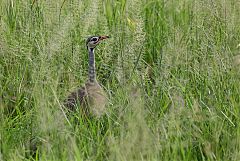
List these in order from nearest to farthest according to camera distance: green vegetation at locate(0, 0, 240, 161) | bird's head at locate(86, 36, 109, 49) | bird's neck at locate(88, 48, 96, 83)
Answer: green vegetation at locate(0, 0, 240, 161), bird's neck at locate(88, 48, 96, 83), bird's head at locate(86, 36, 109, 49)

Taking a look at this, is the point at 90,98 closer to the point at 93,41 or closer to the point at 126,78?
the point at 126,78

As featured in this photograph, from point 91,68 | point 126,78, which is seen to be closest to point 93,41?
point 91,68

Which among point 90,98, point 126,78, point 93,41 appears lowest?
point 90,98

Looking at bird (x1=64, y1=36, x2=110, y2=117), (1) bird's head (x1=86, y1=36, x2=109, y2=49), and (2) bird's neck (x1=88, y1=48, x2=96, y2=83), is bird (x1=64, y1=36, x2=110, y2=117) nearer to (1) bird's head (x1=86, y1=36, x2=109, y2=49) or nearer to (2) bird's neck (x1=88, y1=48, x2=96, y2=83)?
(2) bird's neck (x1=88, y1=48, x2=96, y2=83)

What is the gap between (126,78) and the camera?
527 centimetres

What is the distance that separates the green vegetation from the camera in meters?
4.32

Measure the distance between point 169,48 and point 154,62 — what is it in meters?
0.90

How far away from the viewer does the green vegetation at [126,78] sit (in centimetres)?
432

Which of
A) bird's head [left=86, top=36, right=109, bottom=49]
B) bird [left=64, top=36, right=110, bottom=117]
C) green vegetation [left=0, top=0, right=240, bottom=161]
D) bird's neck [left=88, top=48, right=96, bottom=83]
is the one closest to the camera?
green vegetation [left=0, top=0, right=240, bottom=161]

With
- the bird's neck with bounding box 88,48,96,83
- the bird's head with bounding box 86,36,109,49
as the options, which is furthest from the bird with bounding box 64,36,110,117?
the bird's head with bounding box 86,36,109,49

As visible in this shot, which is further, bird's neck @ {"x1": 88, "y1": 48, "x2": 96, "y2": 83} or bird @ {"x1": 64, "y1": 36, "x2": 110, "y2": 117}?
bird's neck @ {"x1": 88, "y1": 48, "x2": 96, "y2": 83}

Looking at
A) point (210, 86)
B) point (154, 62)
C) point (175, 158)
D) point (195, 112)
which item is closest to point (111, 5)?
point (154, 62)

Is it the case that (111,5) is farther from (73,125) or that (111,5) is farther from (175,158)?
(175,158)

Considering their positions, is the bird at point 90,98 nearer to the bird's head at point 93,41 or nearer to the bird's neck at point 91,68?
the bird's neck at point 91,68
